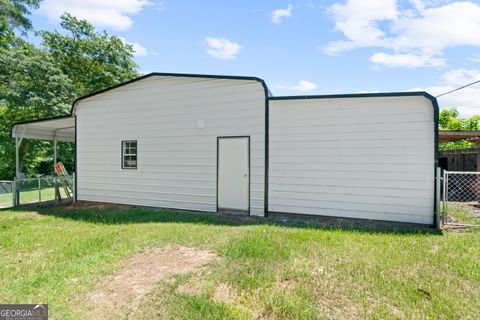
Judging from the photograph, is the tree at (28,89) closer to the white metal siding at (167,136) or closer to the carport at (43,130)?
the carport at (43,130)

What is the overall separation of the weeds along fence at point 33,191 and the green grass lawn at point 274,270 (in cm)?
442

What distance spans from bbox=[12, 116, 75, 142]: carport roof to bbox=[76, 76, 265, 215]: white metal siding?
Answer: 39.9 inches

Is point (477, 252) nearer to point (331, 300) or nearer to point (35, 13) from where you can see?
point (331, 300)

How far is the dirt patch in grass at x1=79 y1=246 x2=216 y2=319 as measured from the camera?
9.55 feet

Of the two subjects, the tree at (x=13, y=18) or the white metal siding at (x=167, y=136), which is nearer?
the white metal siding at (x=167, y=136)

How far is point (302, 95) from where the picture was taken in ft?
22.1

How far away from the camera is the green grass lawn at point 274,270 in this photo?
9.10 ft

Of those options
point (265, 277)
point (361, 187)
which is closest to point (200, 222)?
point (265, 277)

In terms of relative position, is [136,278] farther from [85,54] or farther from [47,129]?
[85,54]

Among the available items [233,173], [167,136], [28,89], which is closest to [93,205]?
[167,136]

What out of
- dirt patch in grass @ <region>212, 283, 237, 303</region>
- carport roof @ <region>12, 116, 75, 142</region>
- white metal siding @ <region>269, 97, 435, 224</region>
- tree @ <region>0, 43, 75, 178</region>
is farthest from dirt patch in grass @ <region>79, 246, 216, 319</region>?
tree @ <region>0, 43, 75, 178</region>

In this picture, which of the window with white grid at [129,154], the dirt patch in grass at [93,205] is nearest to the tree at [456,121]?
the window with white grid at [129,154]

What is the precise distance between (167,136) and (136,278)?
17.5 feet

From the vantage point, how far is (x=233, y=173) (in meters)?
7.46
